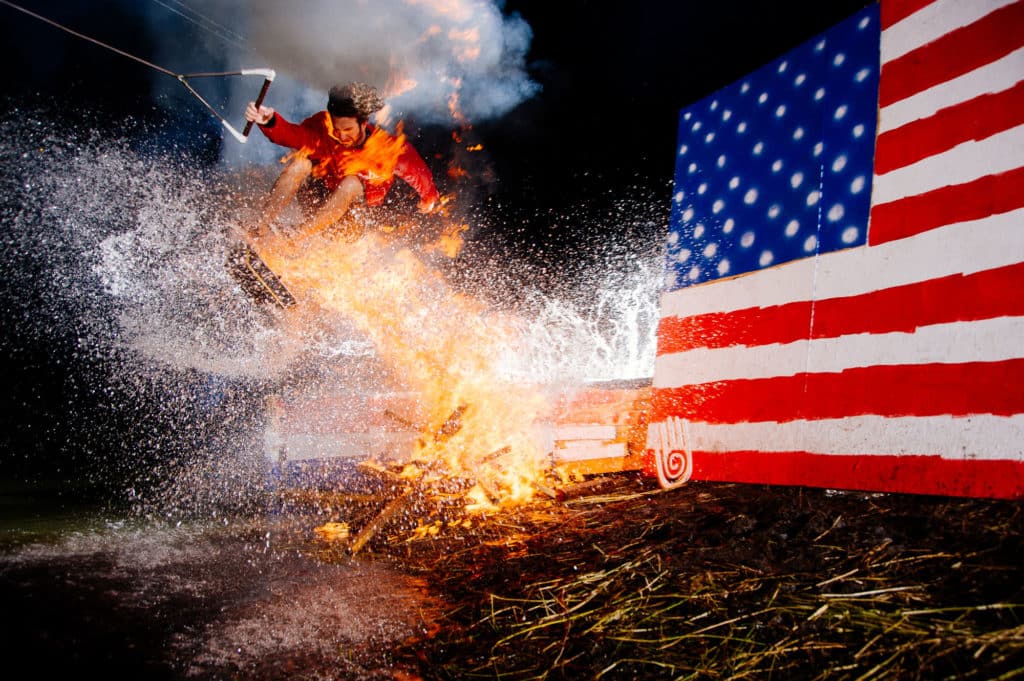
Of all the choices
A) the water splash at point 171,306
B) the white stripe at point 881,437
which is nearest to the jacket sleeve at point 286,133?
the water splash at point 171,306

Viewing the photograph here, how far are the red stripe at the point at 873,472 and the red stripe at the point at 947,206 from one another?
1.67 m

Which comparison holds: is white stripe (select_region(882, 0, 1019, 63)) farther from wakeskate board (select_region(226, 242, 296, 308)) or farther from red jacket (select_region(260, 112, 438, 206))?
wakeskate board (select_region(226, 242, 296, 308))

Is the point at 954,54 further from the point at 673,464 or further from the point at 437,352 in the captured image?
the point at 437,352

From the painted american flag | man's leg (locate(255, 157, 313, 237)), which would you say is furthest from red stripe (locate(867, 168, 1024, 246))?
man's leg (locate(255, 157, 313, 237))

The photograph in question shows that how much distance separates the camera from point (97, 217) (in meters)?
12.2

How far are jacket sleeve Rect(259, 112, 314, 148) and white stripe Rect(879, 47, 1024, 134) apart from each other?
6.33 metres

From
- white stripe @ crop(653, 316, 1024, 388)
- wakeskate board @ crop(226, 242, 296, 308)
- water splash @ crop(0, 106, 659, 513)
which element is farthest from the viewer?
water splash @ crop(0, 106, 659, 513)

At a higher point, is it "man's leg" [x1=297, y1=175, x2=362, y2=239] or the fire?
"man's leg" [x1=297, y1=175, x2=362, y2=239]

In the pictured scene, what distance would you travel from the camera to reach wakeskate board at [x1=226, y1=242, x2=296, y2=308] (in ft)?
18.9

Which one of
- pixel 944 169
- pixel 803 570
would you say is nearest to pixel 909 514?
pixel 803 570

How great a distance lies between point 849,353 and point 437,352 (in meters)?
6.87

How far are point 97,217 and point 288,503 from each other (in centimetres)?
1182

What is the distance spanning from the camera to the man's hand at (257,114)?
5.51 meters

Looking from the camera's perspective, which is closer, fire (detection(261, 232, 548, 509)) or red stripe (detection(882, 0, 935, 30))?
red stripe (detection(882, 0, 935, 30))
